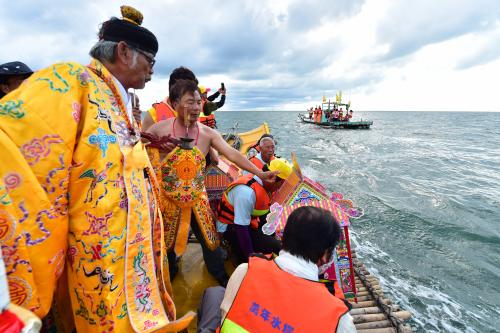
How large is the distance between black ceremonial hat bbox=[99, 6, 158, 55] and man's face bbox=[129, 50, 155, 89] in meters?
0.03

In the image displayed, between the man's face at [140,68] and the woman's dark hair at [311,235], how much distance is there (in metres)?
1.19

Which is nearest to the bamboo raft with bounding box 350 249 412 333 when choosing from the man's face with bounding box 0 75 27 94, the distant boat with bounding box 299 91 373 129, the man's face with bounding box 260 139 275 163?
the man's face with bounding box 260 139 275 163

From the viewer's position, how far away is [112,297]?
3.66ft

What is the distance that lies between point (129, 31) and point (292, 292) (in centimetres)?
156

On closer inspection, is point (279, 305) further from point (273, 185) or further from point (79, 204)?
point (273, 185)

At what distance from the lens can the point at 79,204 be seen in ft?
3.45

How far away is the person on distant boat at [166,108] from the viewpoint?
11.7ft

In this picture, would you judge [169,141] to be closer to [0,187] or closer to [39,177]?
[39,177]

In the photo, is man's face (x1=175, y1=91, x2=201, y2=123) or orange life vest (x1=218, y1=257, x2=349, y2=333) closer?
orange life vest (x1=218, y1=257, x2=349, y2=333)

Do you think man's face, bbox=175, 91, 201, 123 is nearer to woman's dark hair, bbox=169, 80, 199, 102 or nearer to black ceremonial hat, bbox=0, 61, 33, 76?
woman's dark hair, bbox=169, 80, 199, 102

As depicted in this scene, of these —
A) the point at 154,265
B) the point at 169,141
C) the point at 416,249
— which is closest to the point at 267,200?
the point at 169,141

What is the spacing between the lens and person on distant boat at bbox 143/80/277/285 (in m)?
2.52

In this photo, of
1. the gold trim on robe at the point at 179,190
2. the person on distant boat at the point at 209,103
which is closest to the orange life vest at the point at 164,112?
the person on distant boat at the point at 209,103

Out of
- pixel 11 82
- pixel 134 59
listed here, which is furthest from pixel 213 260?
pixel 11 82
